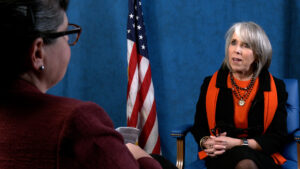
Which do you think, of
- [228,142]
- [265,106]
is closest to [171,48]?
[265,106]

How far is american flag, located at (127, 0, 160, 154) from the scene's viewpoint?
10.6 ft

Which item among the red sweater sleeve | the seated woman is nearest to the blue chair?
the seated woman

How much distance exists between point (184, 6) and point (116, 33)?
821 millimetres

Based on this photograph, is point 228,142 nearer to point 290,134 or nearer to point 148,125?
point 290,134

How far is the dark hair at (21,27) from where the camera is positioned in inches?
25.9

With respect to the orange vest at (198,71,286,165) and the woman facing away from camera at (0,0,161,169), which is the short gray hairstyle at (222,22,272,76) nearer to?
the orange vest at (198,71,286,165)

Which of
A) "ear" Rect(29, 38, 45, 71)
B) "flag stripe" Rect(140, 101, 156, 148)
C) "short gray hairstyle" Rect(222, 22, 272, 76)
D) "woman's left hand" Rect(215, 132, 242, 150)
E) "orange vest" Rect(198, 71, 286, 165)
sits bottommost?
"flag stripe" Rect(140, 101, 156, 148)

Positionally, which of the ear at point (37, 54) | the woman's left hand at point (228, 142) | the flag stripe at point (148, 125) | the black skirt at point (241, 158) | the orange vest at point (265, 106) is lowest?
the flag stripe at point (148, 125)

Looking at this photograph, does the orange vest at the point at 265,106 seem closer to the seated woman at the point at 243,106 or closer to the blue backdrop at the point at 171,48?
the seated woman at the point at 243,106

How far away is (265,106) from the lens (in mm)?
2379

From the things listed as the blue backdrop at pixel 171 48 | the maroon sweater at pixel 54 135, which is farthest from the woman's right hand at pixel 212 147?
the maroon sweater at pixel 54 135

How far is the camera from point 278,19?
3268 millimetres

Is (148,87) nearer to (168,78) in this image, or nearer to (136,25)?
(168,78)

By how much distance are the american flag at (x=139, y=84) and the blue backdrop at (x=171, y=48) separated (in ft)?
1.04
